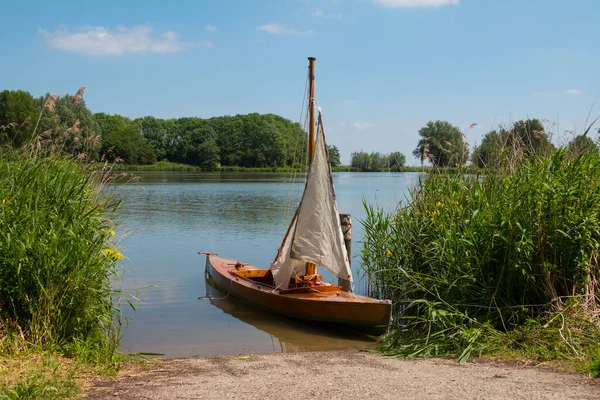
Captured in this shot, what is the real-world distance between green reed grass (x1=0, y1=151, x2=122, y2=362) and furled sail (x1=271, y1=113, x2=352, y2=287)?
4.24m

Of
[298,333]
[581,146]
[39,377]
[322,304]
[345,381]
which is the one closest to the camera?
[39,377]

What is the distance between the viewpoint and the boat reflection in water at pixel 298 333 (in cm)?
1001

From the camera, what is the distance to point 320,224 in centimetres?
1100

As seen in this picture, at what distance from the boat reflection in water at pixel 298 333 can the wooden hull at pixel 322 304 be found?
159mm

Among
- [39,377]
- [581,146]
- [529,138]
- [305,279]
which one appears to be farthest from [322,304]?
[39,377]

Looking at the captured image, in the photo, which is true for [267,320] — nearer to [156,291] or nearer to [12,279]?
[156,291]

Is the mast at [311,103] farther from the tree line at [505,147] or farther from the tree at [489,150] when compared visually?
the tree at [489,150]

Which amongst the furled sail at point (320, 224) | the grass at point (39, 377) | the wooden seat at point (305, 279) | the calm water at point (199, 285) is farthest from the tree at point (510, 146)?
the grass at point (39, 377)

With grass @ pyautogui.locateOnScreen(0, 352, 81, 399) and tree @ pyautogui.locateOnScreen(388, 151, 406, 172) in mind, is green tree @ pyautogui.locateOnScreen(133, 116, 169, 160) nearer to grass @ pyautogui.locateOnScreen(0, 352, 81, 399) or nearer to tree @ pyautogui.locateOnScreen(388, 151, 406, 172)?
tree @ pyautogui.locateOnScreen(388, 151, 406, 172)

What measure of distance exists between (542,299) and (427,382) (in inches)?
116

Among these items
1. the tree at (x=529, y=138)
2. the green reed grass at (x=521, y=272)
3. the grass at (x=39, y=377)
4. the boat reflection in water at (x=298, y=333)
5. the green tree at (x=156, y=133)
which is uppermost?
the green tree at (x=156, y=133)

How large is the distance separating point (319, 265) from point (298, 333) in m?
1.29

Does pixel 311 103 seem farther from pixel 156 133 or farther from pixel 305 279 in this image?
pixel 156 133

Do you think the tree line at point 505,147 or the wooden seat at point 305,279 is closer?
the tree line at point 505,147
